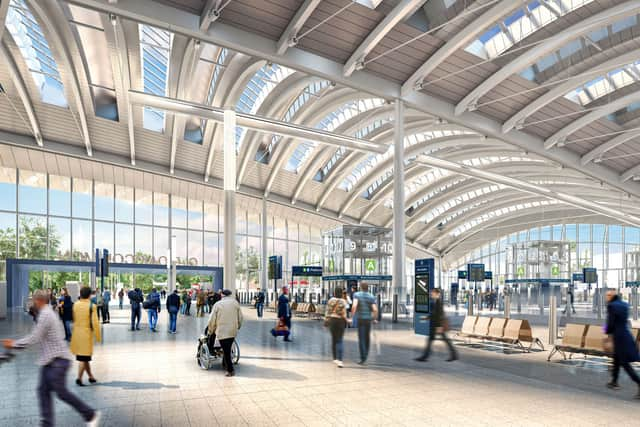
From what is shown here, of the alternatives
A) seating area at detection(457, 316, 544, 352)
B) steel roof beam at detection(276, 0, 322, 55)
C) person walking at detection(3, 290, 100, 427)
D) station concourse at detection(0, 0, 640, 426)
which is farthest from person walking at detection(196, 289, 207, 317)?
person walking at detection(3, 290, 100, 427)

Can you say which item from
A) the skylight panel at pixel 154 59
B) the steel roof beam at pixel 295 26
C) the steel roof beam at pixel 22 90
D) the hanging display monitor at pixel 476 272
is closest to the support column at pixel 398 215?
the hanging display monitor at pixel 476 272

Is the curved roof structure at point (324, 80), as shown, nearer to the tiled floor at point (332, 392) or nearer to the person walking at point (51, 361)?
the tiled floor at point (332, 392)

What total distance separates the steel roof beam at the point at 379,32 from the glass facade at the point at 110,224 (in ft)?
77.2

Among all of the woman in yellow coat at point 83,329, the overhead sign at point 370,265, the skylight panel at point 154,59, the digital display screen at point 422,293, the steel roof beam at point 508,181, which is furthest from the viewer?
the overhead sign at point 370,265

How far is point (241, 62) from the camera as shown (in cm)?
2348

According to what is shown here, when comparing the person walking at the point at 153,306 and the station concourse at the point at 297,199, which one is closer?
the station concourse at the point at 297,199

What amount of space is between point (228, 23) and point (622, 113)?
64.9 feet

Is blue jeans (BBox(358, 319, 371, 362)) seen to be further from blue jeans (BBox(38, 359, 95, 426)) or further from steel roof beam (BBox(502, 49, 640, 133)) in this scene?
steel roof beam (BBox(502, 49, 640, 133))

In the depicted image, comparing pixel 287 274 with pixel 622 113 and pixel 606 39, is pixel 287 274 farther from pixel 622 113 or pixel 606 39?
pixel 606 39

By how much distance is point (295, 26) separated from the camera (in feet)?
58.5

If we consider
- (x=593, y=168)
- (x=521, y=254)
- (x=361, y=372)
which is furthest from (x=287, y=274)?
(x=361, y=372)

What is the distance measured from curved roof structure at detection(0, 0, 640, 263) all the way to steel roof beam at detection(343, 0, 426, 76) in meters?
0.07

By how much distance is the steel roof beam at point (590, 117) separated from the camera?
2139 cm

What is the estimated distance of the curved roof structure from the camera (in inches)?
703
